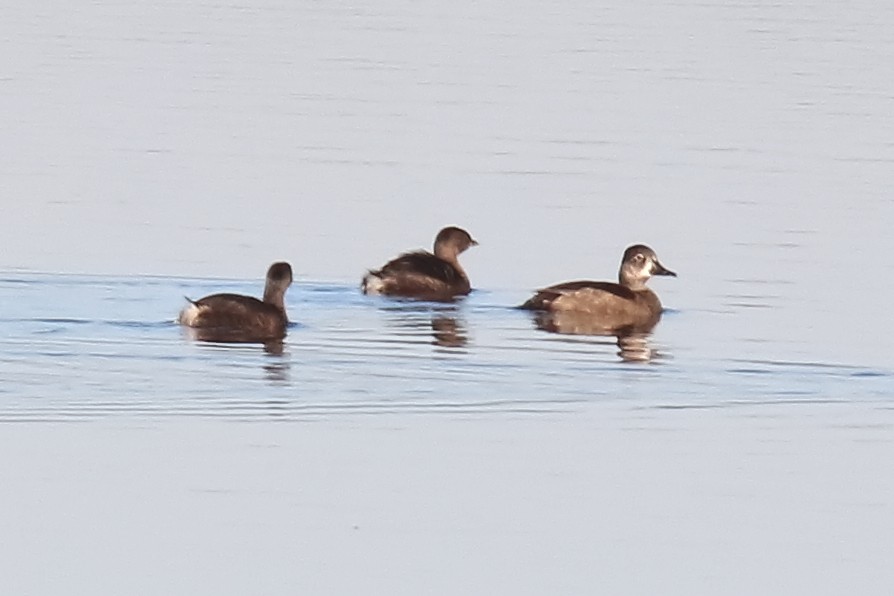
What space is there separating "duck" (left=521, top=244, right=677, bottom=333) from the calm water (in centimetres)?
24

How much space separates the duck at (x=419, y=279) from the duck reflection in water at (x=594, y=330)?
3.49ft

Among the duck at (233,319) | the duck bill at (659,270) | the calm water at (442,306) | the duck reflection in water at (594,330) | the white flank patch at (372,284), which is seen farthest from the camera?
the duck bill at (659,270)

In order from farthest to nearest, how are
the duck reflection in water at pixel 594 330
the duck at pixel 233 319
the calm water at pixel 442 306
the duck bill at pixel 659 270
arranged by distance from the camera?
the duck bill at pixel 659 270 < the duck reflection in water at pixel 594 330 < the duck at pixel 233 319 < the calm water at pixel 442 306

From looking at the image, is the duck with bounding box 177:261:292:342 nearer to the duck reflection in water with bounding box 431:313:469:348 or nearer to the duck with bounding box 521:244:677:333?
the duck reflection in water with bounding box 431:313:469:348

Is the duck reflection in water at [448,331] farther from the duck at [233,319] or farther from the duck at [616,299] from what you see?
the duck at [233,319]

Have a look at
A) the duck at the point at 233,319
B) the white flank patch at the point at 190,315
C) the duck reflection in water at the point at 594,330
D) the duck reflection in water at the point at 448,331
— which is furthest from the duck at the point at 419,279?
the white flank patch at the point at 190,315

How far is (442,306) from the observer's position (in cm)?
1612

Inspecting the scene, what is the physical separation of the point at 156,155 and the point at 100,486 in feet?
37.2

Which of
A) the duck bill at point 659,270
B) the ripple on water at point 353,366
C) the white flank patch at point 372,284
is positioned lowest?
the ripple on water at point 353,366

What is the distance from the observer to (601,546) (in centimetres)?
973

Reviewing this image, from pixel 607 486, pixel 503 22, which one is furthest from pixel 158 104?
pixel 607 486

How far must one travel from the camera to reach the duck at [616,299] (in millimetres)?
15445

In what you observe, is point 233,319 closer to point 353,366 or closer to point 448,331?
point 448,331

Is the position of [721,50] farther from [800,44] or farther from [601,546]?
[601,546]
